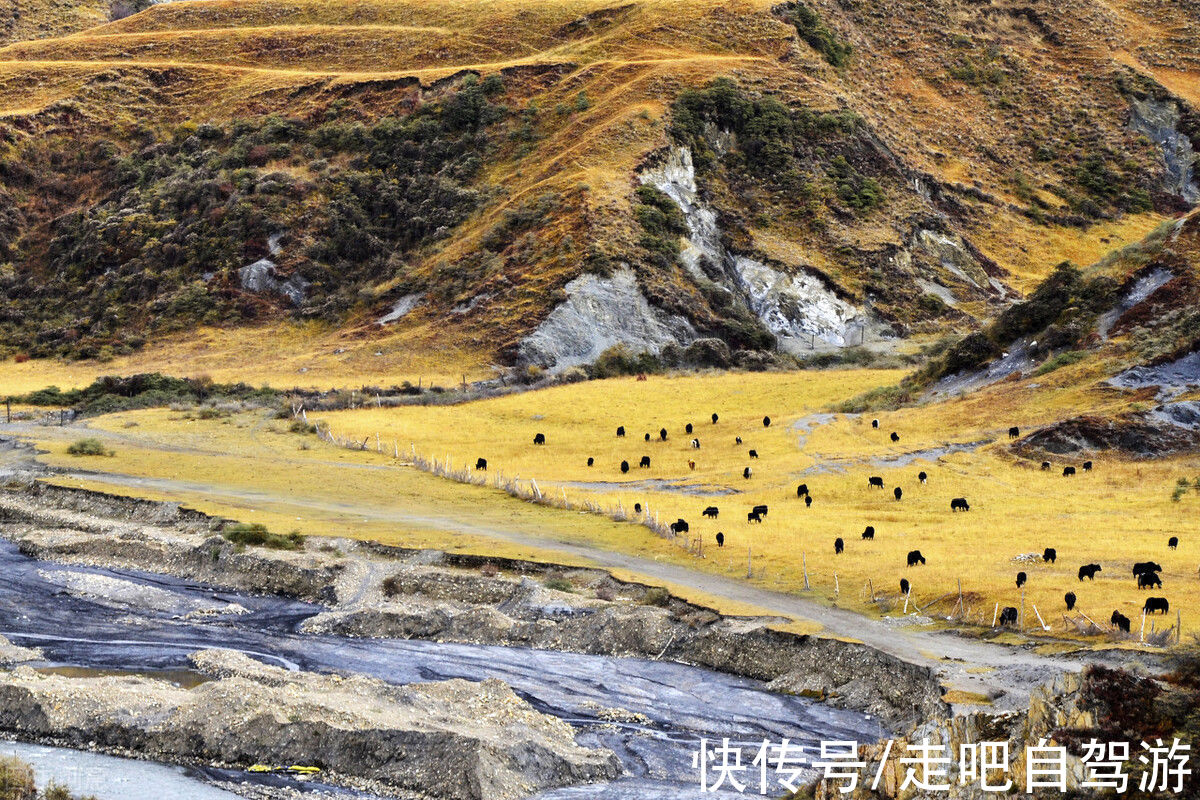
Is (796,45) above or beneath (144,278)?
above

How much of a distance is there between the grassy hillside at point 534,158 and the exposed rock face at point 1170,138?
5.04 feet

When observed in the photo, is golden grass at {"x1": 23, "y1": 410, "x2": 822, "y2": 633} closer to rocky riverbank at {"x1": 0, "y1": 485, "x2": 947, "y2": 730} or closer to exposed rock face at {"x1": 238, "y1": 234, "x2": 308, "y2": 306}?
rocky riverbank at {"x1": 0, "y1": 485, "x2": 947, "y2": 730}

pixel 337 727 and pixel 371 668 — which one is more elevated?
pixel 337 727

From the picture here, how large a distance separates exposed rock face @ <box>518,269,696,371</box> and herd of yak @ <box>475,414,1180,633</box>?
23.8 m

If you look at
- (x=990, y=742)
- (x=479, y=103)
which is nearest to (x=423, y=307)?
(x=479, y=103)

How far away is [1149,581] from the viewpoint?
38.9 meters

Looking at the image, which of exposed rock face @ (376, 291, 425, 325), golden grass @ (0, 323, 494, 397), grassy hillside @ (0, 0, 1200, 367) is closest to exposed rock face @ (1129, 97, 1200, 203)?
grassy hillside @ (0, 0, 1200, 367)

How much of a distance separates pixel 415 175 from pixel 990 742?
373 feet

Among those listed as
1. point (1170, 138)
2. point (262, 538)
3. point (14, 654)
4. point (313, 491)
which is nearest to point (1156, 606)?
point (262, 538)

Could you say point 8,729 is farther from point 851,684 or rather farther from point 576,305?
point 576,305

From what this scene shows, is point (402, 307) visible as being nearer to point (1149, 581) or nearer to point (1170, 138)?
point (1149, 581)

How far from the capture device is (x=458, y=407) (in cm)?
8525

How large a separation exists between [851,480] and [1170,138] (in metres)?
113

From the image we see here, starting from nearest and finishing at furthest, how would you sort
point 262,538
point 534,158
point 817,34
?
1. point 262,538
2. point 534,158
3. point 817,34
